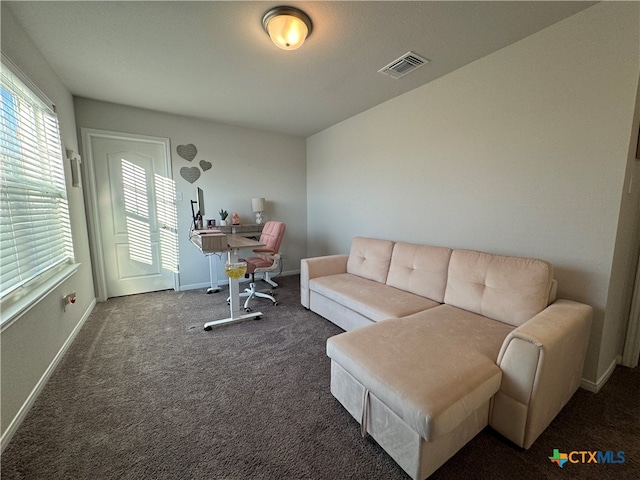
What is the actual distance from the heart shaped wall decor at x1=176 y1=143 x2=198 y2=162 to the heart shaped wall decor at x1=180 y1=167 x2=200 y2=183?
132mm

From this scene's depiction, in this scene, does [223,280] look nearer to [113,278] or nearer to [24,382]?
[113,278]

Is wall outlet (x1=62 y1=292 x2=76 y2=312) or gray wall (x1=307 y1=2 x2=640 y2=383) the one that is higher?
gray wall (x1=307 y1=2 x2=640 y2=383)

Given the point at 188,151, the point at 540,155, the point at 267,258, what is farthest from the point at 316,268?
the point at 188,151

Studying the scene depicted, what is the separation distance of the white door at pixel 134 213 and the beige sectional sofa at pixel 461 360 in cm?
302

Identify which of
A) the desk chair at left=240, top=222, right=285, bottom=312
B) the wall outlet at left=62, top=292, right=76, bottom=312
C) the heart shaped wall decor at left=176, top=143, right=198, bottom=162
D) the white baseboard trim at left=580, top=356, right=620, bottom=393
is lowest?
the white baseboard trim at left=580, top=356, right=620, bottom=393

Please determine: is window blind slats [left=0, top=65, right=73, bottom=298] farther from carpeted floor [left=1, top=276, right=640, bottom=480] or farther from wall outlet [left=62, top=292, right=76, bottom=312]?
carpeted floor [left=1, top=276, right=640, bottom=480]

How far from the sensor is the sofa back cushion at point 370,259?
2.72m

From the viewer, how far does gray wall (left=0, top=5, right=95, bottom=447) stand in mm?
1420

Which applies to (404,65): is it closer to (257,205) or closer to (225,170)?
(257,205)

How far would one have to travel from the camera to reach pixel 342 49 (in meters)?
2.03

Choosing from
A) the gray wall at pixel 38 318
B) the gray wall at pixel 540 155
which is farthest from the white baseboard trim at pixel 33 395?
the gray wall at pixel 540 155

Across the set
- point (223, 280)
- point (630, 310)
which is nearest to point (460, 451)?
point (630, 310)

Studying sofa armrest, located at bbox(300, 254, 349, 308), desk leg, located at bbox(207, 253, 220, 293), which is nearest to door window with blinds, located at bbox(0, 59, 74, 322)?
desk leg, located at bbox(207, 253, 220, 293)

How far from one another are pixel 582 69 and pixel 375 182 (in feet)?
6.32
